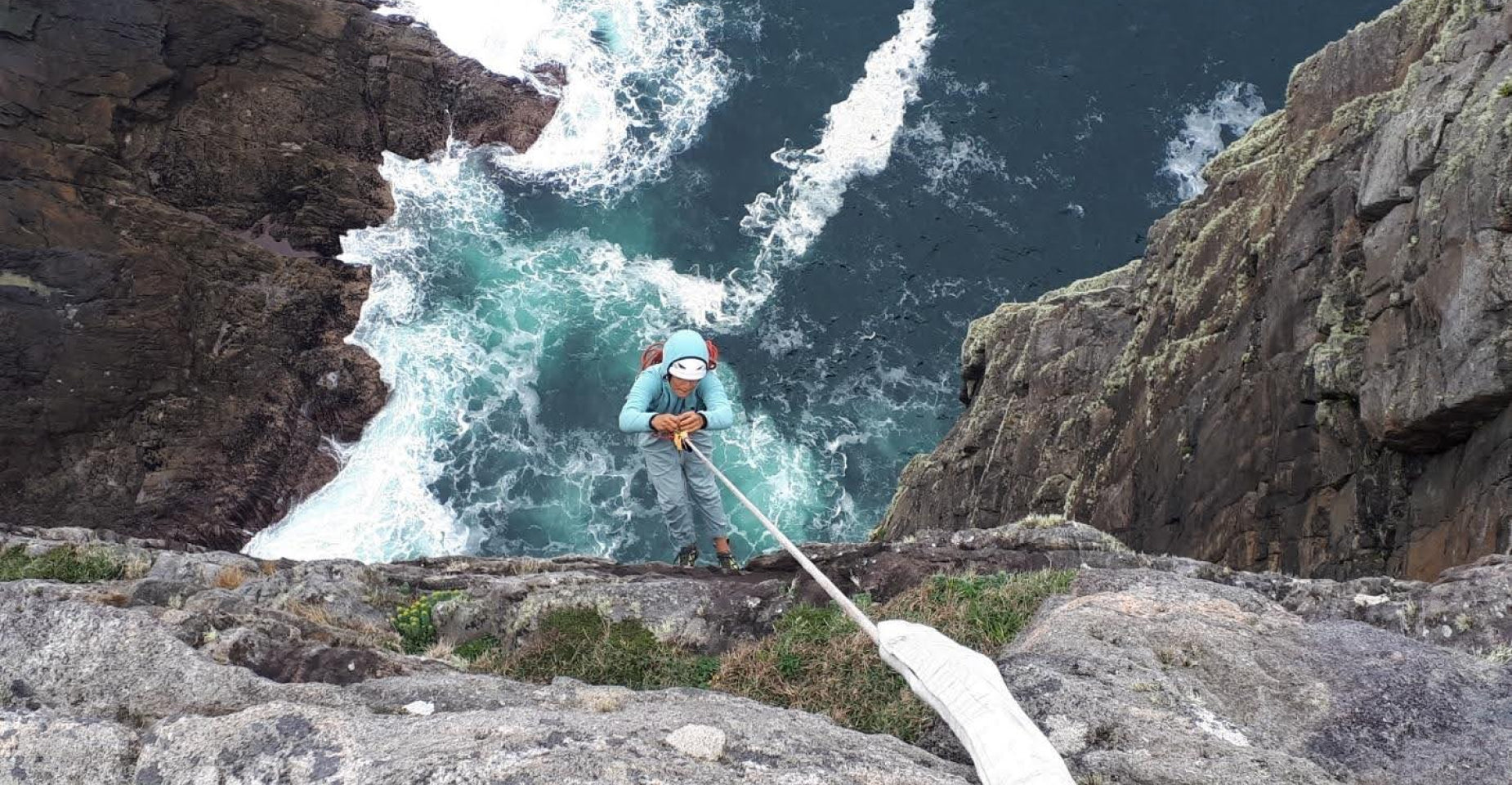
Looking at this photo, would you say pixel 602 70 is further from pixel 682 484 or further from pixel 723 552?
pixel 723 552

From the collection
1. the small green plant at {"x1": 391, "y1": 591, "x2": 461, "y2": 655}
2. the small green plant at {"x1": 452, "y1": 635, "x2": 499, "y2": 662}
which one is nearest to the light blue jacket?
the small green plant at {"x1": 391, "y1": 591, "x2": 461, "y2": 655}

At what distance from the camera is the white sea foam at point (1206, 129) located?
155 feet

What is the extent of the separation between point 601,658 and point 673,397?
20.7 ft

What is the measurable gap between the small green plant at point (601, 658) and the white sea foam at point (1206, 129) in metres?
40.6

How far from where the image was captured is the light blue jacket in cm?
1759

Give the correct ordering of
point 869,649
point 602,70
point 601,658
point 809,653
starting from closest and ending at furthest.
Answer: point 869,649 → point 809,653 → point 601,658 → point 602,70

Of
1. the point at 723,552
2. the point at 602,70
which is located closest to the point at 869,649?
the point at 723,552

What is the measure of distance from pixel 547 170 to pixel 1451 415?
130ft

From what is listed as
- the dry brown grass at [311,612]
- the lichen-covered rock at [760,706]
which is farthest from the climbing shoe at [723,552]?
the dry brown grass at [311,612]

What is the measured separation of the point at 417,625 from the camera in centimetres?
1465

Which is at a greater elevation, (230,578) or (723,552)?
(723,552)

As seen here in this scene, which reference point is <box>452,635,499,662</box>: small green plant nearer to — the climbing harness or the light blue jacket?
the light blue jacket

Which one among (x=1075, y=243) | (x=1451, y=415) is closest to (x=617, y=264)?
(x=1075, y=243)

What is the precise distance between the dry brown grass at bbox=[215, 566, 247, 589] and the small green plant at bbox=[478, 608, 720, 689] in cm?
501
